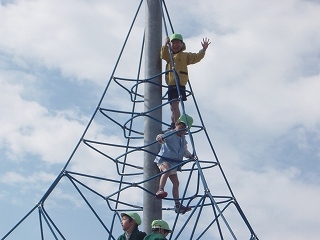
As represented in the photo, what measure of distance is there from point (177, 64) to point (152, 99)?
108cm

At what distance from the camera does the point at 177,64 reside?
619 inches

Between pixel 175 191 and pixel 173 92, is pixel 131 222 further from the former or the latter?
pixel 173 92

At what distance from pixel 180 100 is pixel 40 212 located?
3.35 m

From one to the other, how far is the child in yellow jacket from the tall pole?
0.80 feet

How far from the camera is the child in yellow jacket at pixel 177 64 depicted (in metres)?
15.2

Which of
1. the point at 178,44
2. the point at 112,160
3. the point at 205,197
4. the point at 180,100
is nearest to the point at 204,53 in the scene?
the point at 178,44

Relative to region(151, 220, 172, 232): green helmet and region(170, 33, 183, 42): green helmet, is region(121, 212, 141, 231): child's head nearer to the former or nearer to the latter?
region(151, 220, 172, 232): green helmet

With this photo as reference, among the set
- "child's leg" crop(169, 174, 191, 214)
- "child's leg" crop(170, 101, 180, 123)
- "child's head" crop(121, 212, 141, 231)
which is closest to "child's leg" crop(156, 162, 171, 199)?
"child's leg" crop(169, 174, 191, 214)

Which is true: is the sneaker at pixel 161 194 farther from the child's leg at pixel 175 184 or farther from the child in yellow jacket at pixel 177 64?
the child in yellow jacket at pixel 177 64

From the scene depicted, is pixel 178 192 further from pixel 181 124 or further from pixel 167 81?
pixel 167 81

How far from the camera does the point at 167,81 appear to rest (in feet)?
→ 50.9

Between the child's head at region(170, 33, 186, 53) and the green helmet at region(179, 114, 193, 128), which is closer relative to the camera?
the green helmet at region(179, 114, 193, 128)

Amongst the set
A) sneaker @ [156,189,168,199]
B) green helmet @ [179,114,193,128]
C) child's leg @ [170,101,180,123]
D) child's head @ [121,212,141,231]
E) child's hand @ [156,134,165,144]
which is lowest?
child's head @ [121,212,141,231]

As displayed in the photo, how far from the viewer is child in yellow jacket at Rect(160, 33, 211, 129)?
15164 mm
